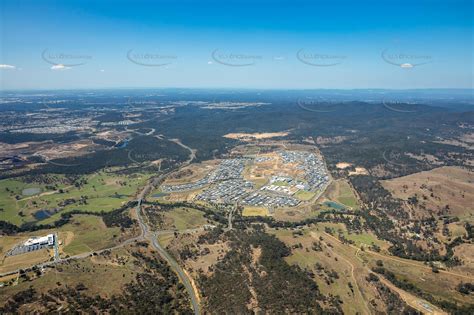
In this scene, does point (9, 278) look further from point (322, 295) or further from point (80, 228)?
point (322, 295)

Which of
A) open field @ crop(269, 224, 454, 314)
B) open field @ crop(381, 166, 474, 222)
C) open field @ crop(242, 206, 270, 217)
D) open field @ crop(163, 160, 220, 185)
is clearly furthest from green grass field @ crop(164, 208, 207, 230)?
open field @ crop(381, 166, 474, 222)

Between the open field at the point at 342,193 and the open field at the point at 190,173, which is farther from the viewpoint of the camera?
the open field at the point at 190,173

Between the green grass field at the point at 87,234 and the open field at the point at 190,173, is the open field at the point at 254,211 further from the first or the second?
the open field at the point at 190,173

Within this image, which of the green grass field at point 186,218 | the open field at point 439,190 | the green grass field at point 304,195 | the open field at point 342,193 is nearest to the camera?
the green grass field at point 186,218

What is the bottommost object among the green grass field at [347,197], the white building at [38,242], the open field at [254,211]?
the open field at [254,211]

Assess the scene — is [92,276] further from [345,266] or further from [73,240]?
[345,266]

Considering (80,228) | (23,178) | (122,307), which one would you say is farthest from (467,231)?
(23,178)

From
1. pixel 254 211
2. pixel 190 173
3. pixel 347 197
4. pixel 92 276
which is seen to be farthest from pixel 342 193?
pixel 92 276

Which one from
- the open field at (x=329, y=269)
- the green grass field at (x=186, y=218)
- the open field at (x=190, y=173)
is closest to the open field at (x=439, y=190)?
the open field at (x=329, y=269)

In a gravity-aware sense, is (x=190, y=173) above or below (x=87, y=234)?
above

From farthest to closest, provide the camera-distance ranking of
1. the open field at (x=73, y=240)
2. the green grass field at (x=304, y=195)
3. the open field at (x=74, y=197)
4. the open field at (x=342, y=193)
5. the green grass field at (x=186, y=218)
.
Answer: the green grass field at (x=304, y=195) < the open field at (x=342, y=193) < the open field at (x=74, y=197) < the green grass field at (x=186, y=218) < the open field at (x=73, y=240)
